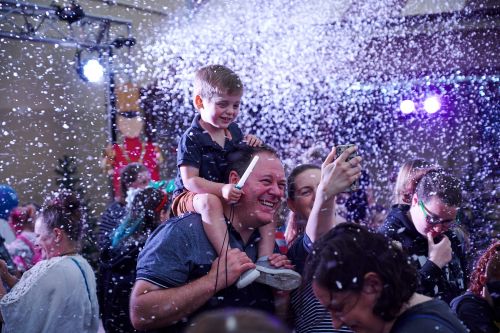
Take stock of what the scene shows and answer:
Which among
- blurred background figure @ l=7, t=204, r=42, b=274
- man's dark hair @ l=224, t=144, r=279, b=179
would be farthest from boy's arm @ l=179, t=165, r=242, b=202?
blurred background figure @ l=7, t=204, r=42, b=274

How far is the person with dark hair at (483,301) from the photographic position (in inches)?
113

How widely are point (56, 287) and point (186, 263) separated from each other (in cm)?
109

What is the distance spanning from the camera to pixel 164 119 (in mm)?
11844

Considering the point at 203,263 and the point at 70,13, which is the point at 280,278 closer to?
the point at 203,263

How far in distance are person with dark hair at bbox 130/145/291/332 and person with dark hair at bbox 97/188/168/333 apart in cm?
149

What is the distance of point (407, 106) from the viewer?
1123cm

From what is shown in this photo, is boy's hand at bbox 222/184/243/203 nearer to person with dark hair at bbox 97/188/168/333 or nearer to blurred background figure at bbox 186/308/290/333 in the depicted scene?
person with dark hair at bbox 97/188/168/333

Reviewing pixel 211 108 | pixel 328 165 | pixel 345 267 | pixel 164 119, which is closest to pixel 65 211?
pixel 211 108

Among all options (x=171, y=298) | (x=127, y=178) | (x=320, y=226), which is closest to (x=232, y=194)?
(x=320, y=226)

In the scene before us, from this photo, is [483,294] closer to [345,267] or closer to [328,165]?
[328,165]

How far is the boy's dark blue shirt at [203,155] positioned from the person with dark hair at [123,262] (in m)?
0.96

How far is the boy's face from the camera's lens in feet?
10.7

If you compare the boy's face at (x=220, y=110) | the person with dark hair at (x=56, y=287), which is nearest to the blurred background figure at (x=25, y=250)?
the person with dark hair at (x=56, y=287)

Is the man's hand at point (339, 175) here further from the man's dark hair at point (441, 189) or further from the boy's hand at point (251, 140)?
the man's dark hair at point (441, 189)
